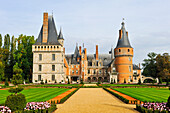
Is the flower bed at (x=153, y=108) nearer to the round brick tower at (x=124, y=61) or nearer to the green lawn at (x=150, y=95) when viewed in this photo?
the green lawn at (x=150, y=95)

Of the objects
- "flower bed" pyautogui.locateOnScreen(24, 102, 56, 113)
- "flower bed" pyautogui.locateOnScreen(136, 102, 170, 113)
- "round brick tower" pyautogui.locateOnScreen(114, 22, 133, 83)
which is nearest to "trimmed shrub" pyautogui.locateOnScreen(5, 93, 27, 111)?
"flower bed" pyautogui.locateOnScreen(24, 102, 56, 113)

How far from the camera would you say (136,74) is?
Answer: 5662cm

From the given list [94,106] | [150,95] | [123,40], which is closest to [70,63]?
[123,40]

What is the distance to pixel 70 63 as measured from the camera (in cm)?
6378

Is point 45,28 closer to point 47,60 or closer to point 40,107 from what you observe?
point 47,60

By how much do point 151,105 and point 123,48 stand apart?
137ft

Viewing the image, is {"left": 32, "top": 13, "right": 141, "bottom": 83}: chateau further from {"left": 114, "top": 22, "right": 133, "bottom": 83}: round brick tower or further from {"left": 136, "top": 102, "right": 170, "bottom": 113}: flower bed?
{"left": 136, "top": 102, "right": 170, "bottom": 113}: flower bed

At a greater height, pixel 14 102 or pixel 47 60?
pixel 47 60

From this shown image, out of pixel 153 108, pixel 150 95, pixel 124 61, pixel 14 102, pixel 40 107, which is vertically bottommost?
pixel 150 95

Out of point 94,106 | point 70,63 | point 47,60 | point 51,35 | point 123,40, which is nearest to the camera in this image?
point 94,106

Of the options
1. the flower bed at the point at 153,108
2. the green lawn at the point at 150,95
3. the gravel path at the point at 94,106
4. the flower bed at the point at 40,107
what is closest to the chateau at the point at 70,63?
the green lawn at the point at 150,95

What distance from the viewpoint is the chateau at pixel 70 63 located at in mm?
45156

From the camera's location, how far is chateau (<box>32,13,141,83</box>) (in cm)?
4516

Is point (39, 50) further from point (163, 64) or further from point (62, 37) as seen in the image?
point (163, 64)
